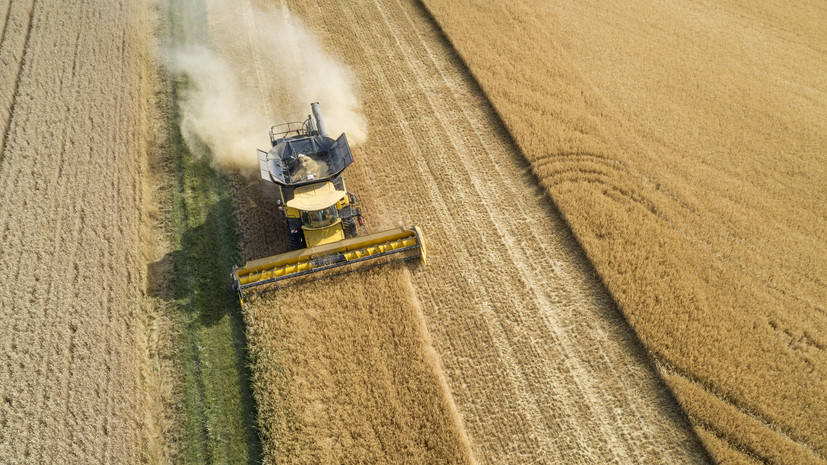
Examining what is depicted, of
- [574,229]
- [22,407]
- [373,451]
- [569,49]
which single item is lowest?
[22,407]

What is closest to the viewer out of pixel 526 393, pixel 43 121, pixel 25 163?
pixel 526 393

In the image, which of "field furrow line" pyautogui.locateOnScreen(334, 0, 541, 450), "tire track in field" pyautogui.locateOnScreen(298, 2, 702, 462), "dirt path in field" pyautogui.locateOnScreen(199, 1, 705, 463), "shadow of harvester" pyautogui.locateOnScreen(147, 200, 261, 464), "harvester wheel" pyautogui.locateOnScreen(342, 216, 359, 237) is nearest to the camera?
"dirt path in field" pyautogui.locateOnScreen(199, 1, 705, 463)

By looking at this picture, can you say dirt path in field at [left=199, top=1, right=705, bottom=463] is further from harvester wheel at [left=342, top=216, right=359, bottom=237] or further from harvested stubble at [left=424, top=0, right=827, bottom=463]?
harvester wheel at [left=342, top=216, right=359, bottom=237]

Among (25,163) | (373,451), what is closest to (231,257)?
(373,451)

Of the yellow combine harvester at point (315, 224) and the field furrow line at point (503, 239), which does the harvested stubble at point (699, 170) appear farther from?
the yellow combine harvester at point (315, 224)

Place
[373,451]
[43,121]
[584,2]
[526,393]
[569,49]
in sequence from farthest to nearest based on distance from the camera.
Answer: [584,2] < [569,49] < [43,121] < [526,393] < [373,451]

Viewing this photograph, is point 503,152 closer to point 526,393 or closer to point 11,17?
point 526,393

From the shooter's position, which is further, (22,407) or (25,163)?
(25,163)

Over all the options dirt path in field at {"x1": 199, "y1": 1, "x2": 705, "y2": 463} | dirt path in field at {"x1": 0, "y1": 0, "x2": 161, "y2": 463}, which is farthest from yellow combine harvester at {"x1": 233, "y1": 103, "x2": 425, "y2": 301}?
dirt path in field at {"x1": 0, "y1": 0, "x2": 161, "y2": 463}
